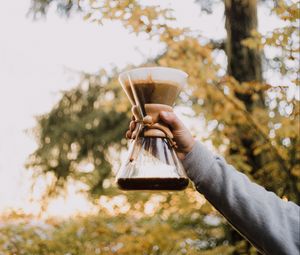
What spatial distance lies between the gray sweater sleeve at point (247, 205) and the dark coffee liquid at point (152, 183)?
0.07 m

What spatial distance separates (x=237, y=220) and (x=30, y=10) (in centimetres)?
479

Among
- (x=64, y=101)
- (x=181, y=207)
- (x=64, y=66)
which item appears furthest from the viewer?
(x=64, y=101)

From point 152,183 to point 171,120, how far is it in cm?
17

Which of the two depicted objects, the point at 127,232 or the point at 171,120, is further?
the point at 127,232

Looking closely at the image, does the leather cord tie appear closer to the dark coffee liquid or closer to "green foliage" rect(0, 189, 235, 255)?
the dark coffee liquid

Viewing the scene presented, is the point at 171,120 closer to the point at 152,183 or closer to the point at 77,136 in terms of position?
the point at 152,183

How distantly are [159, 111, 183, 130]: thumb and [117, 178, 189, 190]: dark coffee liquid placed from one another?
14cm

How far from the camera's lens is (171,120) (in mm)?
1393

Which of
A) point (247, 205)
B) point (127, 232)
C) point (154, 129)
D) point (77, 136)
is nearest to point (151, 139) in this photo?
point (154, 129)

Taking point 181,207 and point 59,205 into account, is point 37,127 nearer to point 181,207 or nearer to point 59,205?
point 59,205

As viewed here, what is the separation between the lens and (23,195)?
24.2ft

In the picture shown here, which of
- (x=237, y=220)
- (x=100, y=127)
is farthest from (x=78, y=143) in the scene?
(x=237, y=220)

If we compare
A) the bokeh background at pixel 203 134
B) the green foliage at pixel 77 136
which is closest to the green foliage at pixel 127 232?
the bokeh background at pixel 203 134

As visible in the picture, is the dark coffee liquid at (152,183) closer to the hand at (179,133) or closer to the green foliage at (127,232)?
the hand at (179,133)
